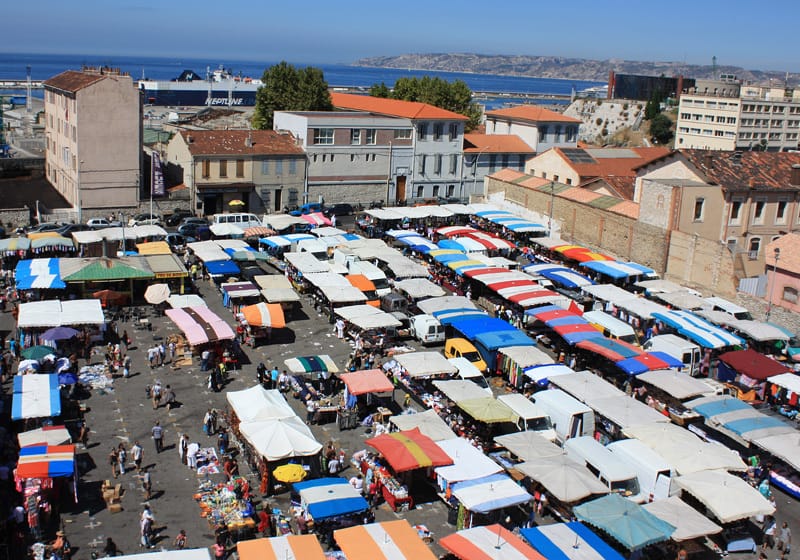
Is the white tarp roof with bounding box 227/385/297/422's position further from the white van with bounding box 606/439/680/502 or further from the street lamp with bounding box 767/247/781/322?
the street lamp with bounding box 767/247/781/322

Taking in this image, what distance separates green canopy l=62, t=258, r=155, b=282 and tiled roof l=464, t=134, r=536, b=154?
1334 inches

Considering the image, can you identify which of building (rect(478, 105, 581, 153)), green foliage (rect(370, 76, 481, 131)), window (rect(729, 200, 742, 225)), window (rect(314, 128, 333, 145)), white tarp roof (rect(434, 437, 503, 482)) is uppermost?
green foliage (rect(370, 76, 481, 131))

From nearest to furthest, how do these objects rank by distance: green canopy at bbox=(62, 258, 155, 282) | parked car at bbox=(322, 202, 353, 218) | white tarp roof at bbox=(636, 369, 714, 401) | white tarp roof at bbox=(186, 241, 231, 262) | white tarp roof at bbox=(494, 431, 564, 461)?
white tarp roof at bbox=(494, 431, 564, 461), white tarp roof at bbox=(636, 369, 714, 401), green canopy at bbox=(62, 258, 155, 282), white tarp roof at bbox=(186, 241, 231, 262), parked car at bbox=(322, 202, 353, 218)

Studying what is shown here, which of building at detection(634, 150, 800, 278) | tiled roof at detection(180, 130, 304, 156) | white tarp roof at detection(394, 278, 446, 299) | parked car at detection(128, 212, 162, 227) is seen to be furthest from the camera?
tiled roof at detection(180, 130, 304, 156)

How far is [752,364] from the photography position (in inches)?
1181

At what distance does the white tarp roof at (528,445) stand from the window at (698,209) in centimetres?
2447

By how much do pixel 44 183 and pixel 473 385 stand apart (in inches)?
1915

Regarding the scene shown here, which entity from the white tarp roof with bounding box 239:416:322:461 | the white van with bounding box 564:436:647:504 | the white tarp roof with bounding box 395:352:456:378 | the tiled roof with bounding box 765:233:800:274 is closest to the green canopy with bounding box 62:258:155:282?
the white tarp roof with bounding box 395:352:456:378

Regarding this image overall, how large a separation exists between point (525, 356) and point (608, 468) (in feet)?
26.3

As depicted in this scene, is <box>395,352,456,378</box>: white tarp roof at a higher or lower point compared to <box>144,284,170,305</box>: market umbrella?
lower

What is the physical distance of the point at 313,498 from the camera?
19.8 meters

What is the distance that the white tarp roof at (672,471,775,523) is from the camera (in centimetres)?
2009

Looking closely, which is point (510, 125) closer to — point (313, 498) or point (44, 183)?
point (44, 183)

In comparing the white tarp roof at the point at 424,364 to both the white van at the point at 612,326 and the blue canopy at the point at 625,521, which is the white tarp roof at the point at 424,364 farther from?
the blue canopy at the point at 625,521
